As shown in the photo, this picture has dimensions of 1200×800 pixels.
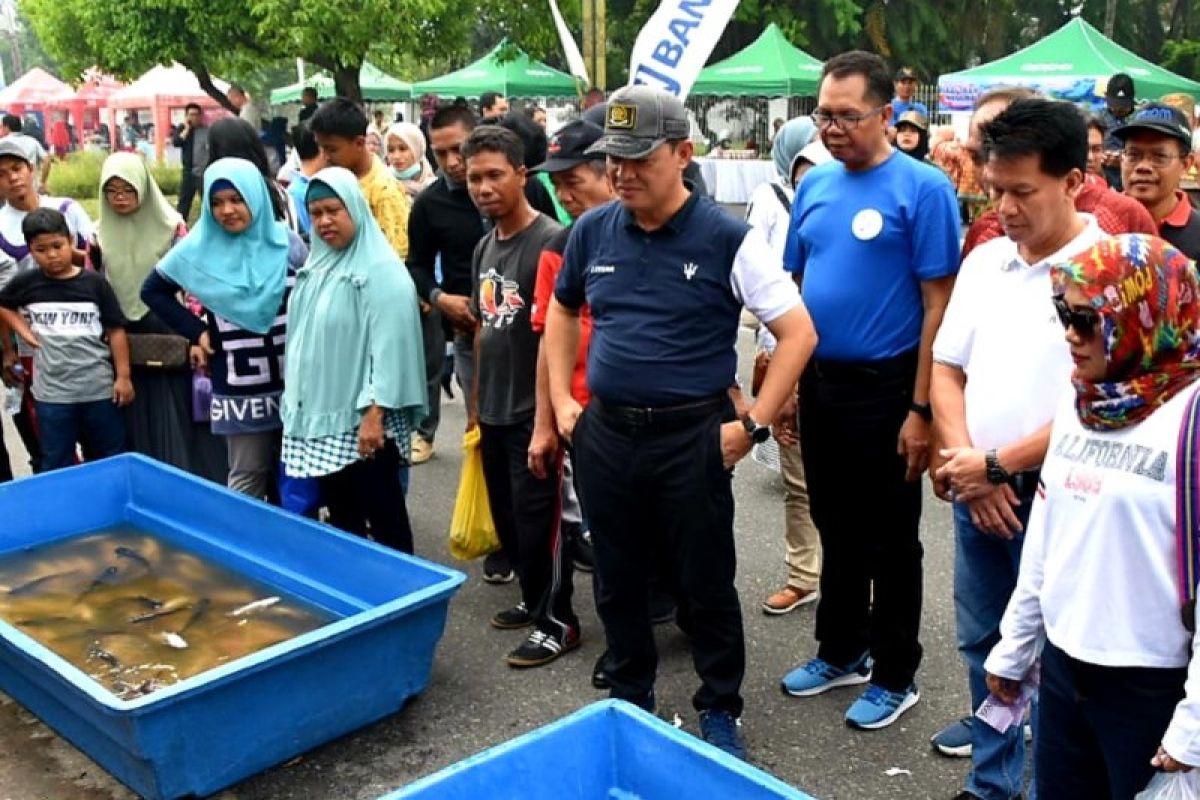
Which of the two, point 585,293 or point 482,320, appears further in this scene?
point 482,320

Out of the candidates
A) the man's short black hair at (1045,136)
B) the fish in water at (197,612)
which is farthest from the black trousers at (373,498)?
the man's short black hair at (1045,136)

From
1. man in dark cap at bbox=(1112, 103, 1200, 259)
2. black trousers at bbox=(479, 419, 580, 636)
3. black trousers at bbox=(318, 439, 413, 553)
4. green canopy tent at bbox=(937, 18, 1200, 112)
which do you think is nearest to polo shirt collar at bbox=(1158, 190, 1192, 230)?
man in dark cap at bbox=(1112, 103, 1200, 259)

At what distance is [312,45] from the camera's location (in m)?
15.5

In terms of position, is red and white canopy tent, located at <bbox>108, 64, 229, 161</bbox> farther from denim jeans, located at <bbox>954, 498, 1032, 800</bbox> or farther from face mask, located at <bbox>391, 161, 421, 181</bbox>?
denim jeans, located at <bbox>954, 498, 1032, 800</bbox>

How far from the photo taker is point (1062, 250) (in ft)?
8.76

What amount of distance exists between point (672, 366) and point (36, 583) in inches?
112

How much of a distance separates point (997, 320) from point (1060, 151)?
1.31ft

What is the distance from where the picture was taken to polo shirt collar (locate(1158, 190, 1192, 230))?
411 centimetres

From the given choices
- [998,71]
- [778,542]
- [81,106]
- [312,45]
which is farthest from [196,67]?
[81,106]

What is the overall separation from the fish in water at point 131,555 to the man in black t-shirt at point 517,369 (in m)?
1.54

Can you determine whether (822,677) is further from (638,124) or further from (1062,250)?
(638,124)

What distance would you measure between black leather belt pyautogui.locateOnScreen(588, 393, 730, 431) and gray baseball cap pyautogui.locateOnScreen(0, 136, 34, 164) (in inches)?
140

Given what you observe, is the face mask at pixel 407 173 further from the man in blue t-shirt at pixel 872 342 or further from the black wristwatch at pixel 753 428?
the black wristwatch at pixel 753 428

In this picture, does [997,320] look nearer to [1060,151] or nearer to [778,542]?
[1060,151]
